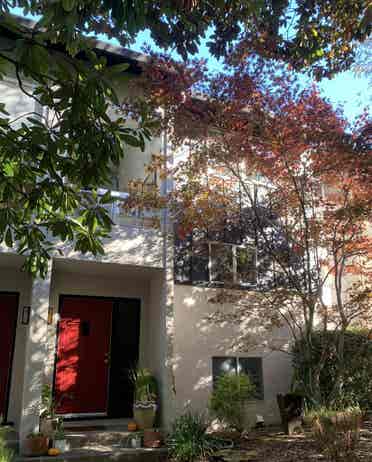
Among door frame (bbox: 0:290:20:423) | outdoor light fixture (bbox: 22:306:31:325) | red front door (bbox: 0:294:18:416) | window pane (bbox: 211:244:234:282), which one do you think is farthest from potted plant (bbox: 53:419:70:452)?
window pane (bbox: 211:244:234:282)

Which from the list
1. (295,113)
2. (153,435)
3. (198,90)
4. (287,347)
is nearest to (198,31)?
(198,90)

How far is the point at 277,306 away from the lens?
9633mm

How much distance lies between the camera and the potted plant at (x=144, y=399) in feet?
28.0

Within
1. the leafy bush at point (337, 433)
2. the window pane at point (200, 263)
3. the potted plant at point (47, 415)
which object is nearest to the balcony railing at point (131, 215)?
the window pane at point (200, 263)

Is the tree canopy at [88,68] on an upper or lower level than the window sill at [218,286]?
upper

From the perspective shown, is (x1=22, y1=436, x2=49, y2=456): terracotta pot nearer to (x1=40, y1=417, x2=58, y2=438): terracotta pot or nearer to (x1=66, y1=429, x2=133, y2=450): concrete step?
(x1=40, y1=417, x2=58, y2=438): terracotta pot

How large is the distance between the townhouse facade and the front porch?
22 millimetres

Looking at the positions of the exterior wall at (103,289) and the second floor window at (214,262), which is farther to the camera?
the second floor window at (214,262)

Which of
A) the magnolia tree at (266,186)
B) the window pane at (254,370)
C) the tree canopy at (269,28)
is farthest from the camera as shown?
the window pane at (254,370)

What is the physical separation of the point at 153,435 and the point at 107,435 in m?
0.88

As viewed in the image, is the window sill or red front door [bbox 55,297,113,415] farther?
the window sill

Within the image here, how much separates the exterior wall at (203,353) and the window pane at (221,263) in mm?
442

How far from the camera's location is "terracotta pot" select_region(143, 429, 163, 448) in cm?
805

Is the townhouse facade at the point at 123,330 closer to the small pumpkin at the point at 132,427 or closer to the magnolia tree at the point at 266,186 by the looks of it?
the magnolia tree at the point at 266,186
